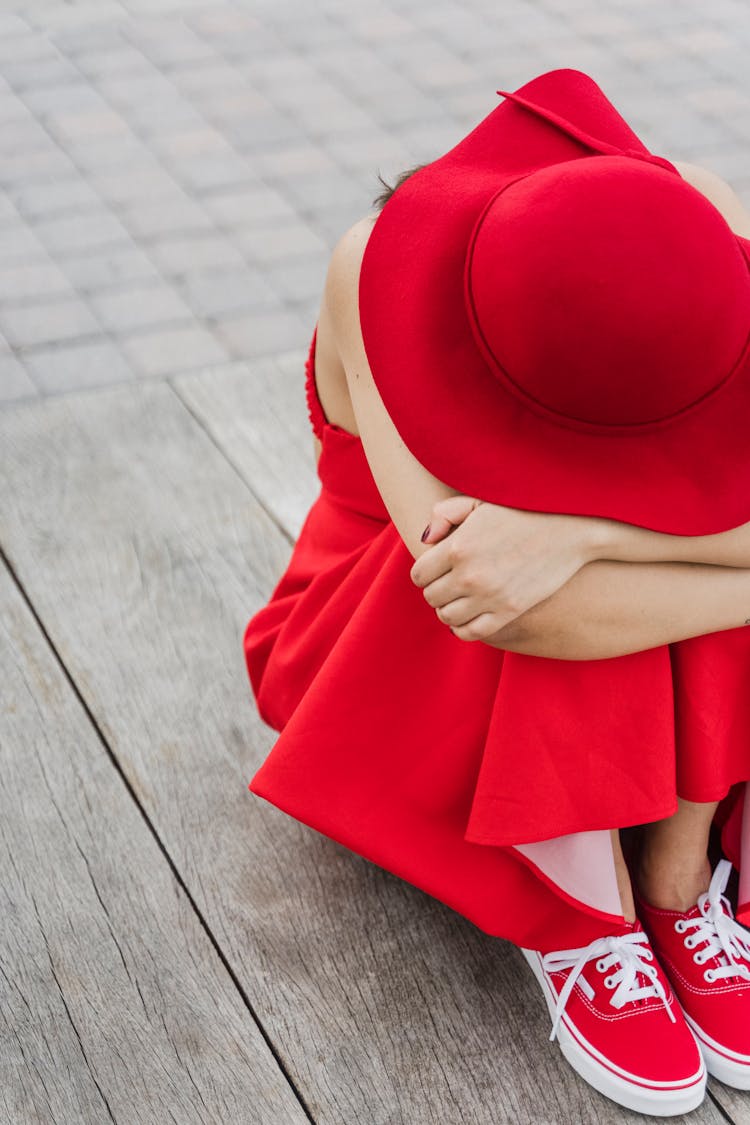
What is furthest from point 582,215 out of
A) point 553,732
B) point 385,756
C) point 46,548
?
point 46,548

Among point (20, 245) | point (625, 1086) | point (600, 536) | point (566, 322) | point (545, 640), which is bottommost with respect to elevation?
point (20, 245)

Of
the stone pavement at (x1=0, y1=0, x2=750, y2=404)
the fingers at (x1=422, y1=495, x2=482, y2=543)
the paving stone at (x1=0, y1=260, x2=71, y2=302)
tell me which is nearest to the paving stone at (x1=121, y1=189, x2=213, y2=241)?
the stone pavement at (x1=0, y1=0, x2=750, y2=404)

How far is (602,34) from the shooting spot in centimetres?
404

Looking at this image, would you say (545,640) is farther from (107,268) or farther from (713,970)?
(107,268)

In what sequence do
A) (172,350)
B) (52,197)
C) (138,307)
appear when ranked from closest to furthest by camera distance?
(172,350)
(138,307)
(52,197)

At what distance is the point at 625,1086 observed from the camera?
139 cm

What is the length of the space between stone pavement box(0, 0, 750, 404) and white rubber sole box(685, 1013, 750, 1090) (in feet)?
5.23

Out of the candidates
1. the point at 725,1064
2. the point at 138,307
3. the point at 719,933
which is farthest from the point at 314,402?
the point at 138,307

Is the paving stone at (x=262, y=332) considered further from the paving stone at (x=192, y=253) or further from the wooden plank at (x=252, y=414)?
the paving stone at (x=192, y=253)

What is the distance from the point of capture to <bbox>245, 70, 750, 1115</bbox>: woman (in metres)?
1.15

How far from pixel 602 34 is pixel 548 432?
325 centimetres

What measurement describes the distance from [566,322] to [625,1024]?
0.76 meters

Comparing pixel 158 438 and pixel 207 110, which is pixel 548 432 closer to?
pixel 158 438

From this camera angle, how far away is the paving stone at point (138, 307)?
2.69 m
